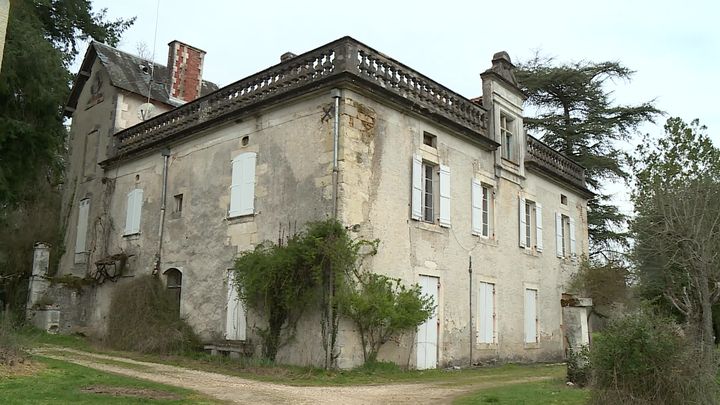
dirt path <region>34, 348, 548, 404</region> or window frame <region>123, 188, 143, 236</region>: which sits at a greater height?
window frame <region>123, 188, 143, 236</region>

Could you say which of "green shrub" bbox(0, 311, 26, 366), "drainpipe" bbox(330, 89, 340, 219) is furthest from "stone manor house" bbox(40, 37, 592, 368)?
"green shrub" bbox(0, 311, 26, 366)

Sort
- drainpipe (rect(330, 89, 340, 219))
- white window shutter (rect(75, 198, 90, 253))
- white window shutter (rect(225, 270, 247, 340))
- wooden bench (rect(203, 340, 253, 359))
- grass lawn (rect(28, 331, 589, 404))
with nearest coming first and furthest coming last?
grass lawn (rect(28, 331, 589, 404)), drainpipe (rect(330, 89, 340, 219)), wooden bench (rect(203, 340, 253, 359)), white window shutter (rect(225, 270, 247, 340)), white window shutter (rect(75, 198, 90, 253))

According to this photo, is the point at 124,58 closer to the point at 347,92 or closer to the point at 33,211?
the point at 33,211

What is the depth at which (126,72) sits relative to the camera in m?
20.4

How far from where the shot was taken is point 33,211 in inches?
871

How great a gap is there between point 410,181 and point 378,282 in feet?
8.60

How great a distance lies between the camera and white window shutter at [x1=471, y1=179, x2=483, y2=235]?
15578 mm

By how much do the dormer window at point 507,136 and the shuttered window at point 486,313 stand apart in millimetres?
3859

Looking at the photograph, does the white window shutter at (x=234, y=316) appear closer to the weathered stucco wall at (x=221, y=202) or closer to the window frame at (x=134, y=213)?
the weathered stucco wall at (x=221, y=202)

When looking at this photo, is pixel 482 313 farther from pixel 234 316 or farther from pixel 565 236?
pixel 565 236

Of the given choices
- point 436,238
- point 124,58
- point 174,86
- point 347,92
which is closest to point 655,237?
point 436,238

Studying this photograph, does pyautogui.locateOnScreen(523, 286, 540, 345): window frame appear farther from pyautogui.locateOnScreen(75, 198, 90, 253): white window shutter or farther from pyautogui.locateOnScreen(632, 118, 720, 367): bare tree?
pyautogui.locateOnScreen(75, 198, 90, 253): white window shutter

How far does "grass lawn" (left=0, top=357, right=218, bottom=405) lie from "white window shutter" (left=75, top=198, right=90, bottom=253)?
10.5 meters

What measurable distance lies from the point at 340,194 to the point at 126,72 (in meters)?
11.7
